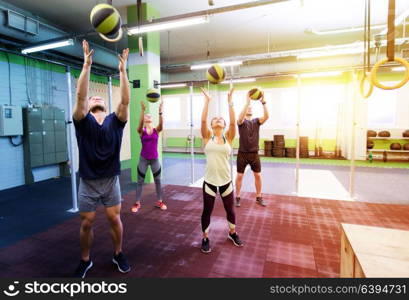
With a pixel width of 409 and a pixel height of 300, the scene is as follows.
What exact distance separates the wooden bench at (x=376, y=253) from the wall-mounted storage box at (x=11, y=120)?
7.10 m

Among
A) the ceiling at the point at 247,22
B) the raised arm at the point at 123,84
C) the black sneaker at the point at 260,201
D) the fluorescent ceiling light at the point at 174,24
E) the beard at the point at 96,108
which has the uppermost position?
the ceiling at the point at 247,22

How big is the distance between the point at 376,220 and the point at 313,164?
4888 millimetres

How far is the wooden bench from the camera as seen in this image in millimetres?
1207

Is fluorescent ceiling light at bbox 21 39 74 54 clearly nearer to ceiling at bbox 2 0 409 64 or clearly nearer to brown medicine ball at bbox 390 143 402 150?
ceiling at bbox 2 0 409 64

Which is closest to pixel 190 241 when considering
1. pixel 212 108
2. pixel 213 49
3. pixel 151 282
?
pixel 151 282

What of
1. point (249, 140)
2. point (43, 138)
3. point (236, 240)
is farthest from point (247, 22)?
point (43, 138)

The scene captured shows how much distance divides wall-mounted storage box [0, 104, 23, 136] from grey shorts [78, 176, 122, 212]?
5.01 meters

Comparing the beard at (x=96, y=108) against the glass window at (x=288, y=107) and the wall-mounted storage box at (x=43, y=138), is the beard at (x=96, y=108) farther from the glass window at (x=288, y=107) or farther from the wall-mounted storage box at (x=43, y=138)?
the glass window at (x=288, y=107)

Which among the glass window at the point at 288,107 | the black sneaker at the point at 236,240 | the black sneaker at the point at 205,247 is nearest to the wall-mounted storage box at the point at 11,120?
the black sneaker at the point at 205,247

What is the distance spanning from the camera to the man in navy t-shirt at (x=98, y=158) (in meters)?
2.18

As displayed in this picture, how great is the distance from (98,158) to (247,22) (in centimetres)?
623

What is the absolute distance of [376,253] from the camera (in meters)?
1.35

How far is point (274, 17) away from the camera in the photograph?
255 inches

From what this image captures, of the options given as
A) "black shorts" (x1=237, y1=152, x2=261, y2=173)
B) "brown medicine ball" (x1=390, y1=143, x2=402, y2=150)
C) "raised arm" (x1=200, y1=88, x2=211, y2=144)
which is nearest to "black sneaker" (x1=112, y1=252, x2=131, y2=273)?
"raised arm" (x1=200, y1=88, x2=211, y2=144)
